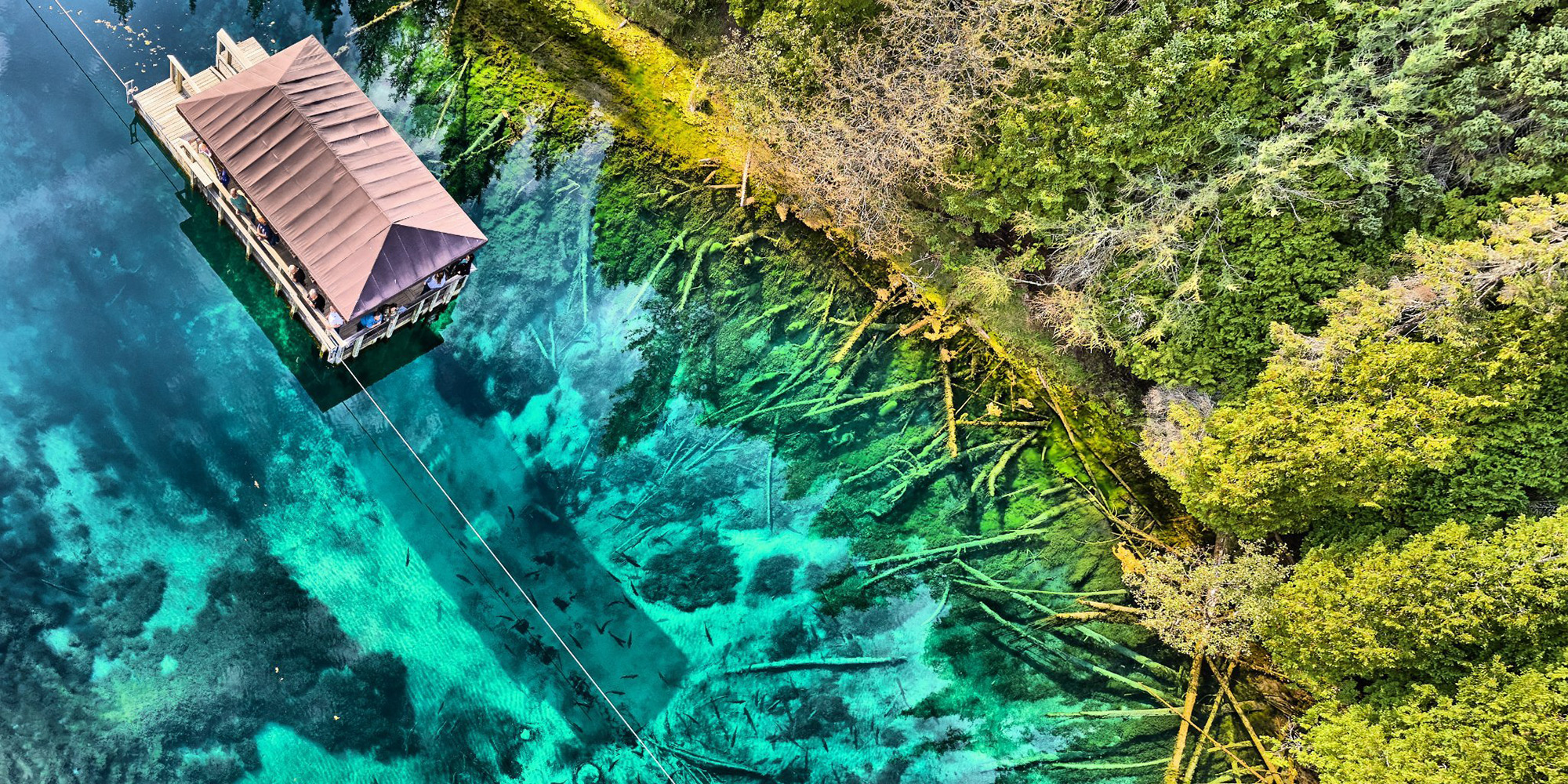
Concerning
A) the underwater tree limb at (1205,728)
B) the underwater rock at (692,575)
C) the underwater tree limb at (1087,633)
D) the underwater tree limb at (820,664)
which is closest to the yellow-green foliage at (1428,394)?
the underwater tree limb at (1087,633)

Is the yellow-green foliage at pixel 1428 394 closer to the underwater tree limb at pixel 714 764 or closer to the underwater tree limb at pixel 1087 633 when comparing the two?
the underwater tree limb at pixel 1087 633

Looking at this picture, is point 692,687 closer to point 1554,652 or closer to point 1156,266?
point 1156,266

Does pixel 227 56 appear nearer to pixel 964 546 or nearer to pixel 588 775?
pixel 588 775

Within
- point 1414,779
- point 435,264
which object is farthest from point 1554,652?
point 435,264

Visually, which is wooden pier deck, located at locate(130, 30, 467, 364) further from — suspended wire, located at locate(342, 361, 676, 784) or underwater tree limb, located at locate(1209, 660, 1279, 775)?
underwater tree limb, located at locate(1209, 660, 1279, 775)

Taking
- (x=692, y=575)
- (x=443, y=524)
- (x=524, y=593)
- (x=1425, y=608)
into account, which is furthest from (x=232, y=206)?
(x=1425, y=608)

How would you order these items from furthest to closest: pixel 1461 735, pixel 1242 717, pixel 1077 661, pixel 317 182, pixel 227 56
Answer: pixel 1077 661 < pixel 1242 717 < pixel 227 56 < pixel 317 182 < pixel 1461 735

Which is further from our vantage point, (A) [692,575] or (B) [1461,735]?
(A) [692,575]

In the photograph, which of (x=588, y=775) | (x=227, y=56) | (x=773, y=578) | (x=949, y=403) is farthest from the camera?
(x=949, y=403)
